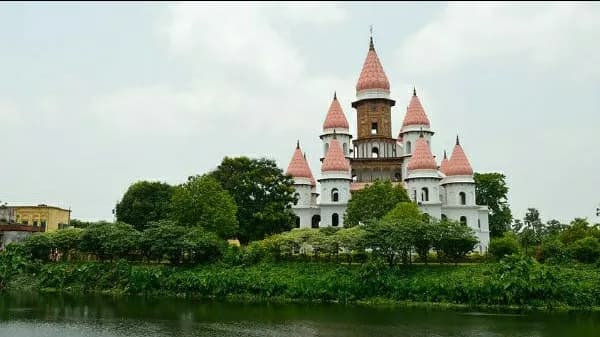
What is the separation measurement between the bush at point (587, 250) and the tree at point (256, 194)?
1972 cm

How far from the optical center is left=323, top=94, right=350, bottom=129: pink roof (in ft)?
172

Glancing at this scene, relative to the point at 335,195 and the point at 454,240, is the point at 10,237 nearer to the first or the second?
the point at 335,195

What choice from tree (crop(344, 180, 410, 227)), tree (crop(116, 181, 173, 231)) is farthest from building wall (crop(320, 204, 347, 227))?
tree (crop(116, 181, 173, 231))

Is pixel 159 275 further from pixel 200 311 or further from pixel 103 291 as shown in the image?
pixel 200 311

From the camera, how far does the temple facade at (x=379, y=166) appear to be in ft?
149

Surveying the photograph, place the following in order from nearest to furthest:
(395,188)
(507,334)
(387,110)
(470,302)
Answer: (507,334)
(470,302)
(395,188)
(387,110)

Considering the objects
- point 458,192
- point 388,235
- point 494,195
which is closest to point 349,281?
point 388,235

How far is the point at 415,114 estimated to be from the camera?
50.7 metres

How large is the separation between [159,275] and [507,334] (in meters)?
22.0

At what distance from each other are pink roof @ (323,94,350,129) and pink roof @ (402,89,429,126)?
208 inches

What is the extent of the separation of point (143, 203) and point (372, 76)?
71.9 feet

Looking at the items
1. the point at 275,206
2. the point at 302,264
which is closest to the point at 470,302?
the point at 302,264

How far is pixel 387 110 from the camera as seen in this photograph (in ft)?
170

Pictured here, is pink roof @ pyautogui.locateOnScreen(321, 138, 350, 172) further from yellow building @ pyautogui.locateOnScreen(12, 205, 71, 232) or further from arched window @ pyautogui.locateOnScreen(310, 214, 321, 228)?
yellow building @ pyautogui.locateOnScreen(12, 205, 71, 232)
